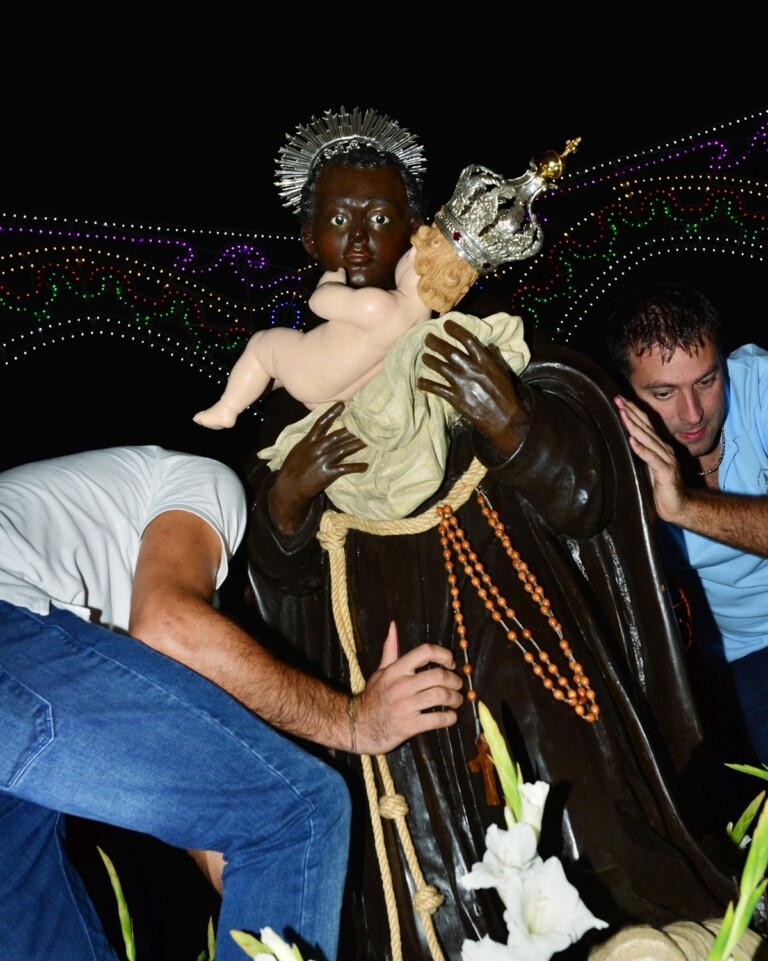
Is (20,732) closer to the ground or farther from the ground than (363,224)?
closer to the ground

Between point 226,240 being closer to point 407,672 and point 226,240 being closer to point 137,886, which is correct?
point 137,886

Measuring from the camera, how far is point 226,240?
353 centimetres

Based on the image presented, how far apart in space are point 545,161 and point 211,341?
1957mm

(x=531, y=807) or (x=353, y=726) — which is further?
(x=353, y=726)

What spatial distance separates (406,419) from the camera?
5.30 ft

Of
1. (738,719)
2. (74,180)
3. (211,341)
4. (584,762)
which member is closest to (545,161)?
(584,762)

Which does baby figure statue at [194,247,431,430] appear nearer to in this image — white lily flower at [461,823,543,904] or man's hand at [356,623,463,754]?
man's hand at [356,623,463,754]

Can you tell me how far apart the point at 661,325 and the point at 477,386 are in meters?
0.81

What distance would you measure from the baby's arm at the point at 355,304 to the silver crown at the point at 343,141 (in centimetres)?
31

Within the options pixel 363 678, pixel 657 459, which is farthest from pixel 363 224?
pixel 363 678

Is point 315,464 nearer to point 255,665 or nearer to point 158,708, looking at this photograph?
point 255,665

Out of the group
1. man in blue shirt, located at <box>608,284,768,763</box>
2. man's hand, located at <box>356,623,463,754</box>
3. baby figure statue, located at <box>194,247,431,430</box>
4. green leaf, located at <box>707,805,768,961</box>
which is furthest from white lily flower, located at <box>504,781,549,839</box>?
man in blue shirt, located at <box>608,284,768,763</box>

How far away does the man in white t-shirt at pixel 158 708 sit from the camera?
1319mm

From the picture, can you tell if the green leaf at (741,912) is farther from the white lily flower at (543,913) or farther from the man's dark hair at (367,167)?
the man's dark hair at (367,167)
